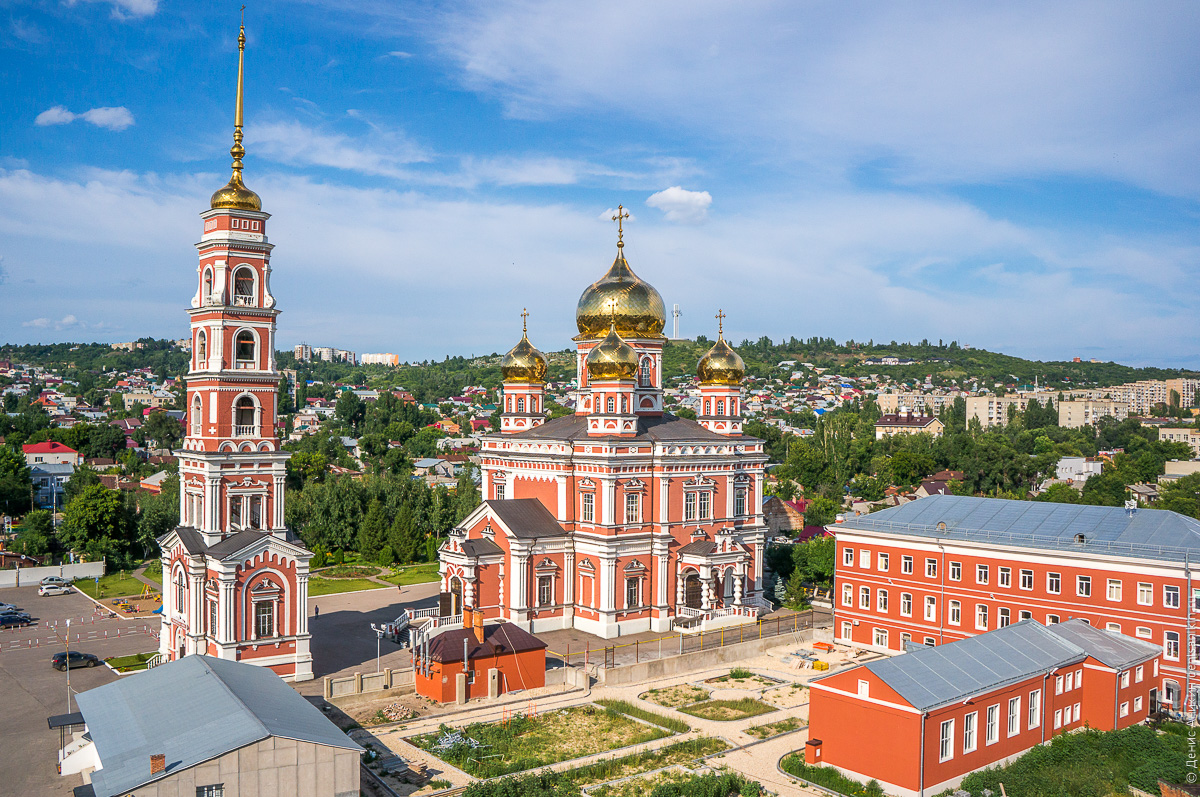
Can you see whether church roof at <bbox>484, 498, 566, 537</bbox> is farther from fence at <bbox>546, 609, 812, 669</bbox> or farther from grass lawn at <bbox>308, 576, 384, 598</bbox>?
grass lawn at <bbox>308, 576, 384, 598</bbox>

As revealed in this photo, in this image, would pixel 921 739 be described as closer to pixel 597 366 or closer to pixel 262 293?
pixel 597 366

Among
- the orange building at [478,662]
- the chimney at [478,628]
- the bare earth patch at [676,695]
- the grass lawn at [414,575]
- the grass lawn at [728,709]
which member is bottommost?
the grass lawn at [414,575]

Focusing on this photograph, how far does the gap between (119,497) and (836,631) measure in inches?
Answer: 1408

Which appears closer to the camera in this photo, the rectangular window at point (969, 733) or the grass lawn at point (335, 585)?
the rectangular window at point (969, 733)

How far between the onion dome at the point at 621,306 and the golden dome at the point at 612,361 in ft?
10.3

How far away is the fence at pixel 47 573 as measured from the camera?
41781 millimetres

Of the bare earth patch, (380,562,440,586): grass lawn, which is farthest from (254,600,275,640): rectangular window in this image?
(380,562,440,586): grass lawn

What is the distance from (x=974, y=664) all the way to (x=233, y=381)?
66.0 ft

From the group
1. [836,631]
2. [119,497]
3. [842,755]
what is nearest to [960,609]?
[836,631]

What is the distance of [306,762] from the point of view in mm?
16047

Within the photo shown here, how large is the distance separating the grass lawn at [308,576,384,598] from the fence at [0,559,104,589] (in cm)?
1038

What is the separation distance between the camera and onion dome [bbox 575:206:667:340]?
1427 inches

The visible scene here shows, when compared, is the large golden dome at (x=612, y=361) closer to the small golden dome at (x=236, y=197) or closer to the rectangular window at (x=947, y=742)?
the small golden dome at (x=236, y=197)

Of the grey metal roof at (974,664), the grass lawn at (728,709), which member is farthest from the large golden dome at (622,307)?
the grey metal roof at (974,664)
